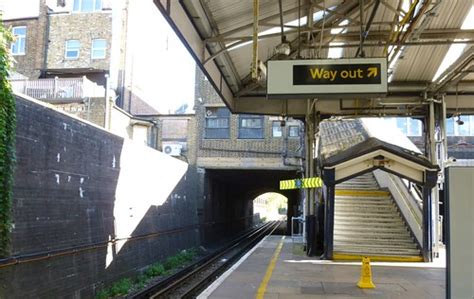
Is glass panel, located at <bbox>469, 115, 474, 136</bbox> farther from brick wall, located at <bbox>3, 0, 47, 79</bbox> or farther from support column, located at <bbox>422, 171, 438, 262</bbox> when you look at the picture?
brick wall, located at <bbox>3, 0, 47, 79</bbox>

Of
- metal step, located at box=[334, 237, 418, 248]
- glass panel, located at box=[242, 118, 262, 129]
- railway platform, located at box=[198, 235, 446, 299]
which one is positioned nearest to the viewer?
railway platform, located at box=[198, 235, 446, 299]

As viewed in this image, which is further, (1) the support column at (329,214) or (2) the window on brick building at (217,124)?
(2) the window on brick building at (217,124)

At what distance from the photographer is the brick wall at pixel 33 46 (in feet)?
104

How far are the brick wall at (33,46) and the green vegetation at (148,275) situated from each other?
17.6 metres

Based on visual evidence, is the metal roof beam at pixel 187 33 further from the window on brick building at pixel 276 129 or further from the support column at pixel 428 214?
the window on brick building at pixel 276 129

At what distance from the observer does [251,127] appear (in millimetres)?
26609

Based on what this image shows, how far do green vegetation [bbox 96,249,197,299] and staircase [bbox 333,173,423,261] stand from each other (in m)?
5.74

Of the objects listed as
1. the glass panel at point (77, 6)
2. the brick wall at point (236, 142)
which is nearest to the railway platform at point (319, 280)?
the brick wall at point (236, 142)

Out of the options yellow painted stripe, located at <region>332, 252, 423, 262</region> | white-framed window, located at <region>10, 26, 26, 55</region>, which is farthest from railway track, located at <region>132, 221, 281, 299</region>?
white-framed window, located at <region>10, 26, 26, 55</region>

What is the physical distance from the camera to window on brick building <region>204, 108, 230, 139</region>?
26516 mm

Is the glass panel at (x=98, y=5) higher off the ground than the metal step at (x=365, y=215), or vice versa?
the glass panel at (x=98, y=5)

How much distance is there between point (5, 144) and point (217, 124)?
18.9 m

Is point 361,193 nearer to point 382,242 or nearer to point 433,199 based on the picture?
point 382,242

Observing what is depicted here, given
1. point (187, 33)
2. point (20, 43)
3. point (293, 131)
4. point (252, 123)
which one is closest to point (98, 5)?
point (20, 43)
